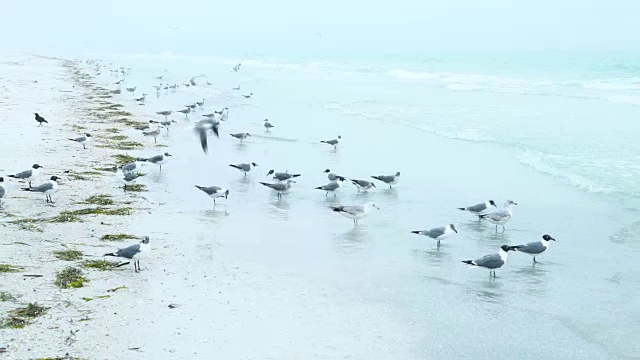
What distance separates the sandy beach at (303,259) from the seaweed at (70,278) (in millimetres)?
61

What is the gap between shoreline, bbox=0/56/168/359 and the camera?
6632 millimetres

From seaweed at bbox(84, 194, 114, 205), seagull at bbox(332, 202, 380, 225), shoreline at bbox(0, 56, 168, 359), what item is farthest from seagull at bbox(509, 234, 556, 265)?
seaweed at bbox(84, 194, 114, 205)

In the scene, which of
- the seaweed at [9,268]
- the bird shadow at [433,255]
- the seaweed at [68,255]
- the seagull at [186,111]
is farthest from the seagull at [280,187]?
the seagull at [186,111]

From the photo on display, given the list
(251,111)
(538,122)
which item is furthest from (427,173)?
(251,111)

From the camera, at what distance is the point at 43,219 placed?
35.5 ft

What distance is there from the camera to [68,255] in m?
9.05

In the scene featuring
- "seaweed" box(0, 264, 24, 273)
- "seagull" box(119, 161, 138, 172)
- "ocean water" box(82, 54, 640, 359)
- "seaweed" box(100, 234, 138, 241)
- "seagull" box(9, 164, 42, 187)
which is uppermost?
"seagull" box(9, 164, 42, 187)

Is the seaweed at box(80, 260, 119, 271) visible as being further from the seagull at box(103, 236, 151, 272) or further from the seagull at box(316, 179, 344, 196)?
the seagull at box(316, 179, 344, 196)

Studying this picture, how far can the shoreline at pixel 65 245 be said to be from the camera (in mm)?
6632

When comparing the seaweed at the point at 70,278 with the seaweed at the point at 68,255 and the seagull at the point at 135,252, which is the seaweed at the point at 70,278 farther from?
the seagull at the point at 135,252

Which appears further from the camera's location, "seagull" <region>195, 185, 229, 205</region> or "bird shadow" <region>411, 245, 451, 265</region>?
"seagull" <region>195, 185, 229, 205</region>

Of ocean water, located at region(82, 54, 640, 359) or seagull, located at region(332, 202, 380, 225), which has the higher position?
seagull, located at region(332, 202, 380, 225)

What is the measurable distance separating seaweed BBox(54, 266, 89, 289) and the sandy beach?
6 centimetres

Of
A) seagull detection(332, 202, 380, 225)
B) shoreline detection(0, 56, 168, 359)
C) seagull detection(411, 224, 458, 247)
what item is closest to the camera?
shoreline detection(0, 56, 168, 359)
